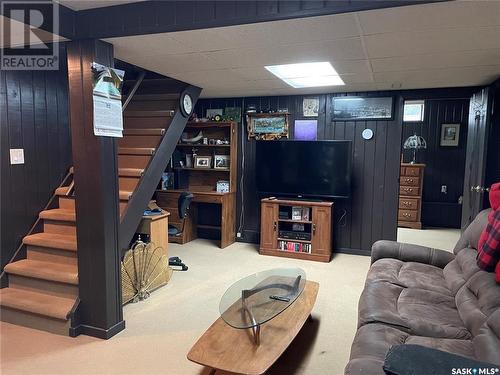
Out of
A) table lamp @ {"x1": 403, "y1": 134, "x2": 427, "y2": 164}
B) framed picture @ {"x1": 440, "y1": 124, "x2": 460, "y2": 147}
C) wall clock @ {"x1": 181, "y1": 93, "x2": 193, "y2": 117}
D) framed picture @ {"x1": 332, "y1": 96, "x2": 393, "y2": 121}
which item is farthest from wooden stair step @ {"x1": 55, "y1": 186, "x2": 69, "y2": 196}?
framed picture @ {"x1": 440, "y1": 124, "x2": 460, "y2": 147}

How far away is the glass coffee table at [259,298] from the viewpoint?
209cm

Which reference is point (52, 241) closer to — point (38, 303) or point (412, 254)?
point (38, 303)

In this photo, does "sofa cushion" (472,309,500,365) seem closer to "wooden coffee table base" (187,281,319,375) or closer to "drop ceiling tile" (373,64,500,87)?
"wooden coffee table base" (187,281,319,375)

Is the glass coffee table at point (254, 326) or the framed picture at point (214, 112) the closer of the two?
the glass coffee table at point (254, 326)

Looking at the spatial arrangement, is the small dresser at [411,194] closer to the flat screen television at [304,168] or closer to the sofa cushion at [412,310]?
the flat screen television at [304,168]

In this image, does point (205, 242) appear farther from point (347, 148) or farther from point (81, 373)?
point (81, 373)

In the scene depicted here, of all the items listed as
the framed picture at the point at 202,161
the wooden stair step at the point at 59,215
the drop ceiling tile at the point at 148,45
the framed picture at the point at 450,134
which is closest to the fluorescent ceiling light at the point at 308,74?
the drop ceiling tile at the point at 148,45

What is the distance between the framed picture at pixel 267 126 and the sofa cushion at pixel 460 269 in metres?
2.85

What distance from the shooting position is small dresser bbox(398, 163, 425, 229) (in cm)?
620

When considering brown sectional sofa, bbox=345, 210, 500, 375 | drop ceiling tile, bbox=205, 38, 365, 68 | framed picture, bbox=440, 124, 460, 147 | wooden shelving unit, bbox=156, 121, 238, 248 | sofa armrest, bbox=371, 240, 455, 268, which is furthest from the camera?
framed picture, bbox=440, 124, 460, 147

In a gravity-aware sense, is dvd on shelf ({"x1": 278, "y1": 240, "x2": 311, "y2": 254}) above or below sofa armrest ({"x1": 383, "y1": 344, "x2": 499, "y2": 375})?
below

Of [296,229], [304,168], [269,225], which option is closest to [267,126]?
[304,168]

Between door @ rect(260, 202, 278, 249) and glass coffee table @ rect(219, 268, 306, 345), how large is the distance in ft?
5.99

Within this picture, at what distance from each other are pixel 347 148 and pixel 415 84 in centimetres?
105
